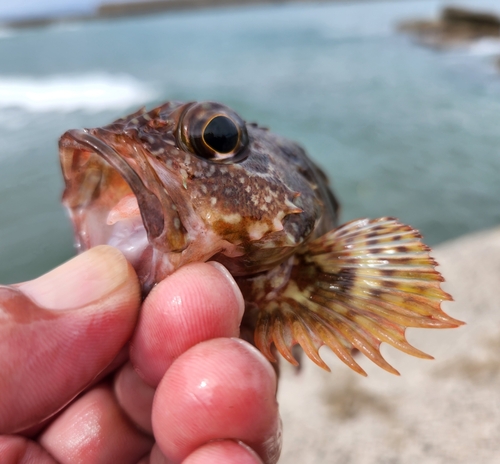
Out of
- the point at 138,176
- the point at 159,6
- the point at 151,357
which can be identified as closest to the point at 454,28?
the point at 138,176

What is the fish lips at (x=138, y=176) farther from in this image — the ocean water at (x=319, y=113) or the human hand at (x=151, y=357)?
the ocean water at (x=319, y=113)

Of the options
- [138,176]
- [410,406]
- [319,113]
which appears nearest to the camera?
[138,176]

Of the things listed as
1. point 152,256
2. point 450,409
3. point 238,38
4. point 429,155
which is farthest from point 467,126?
point 238,38

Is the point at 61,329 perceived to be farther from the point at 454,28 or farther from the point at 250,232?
the point at 454,28

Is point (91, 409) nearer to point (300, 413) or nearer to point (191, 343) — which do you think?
point (191, 343)

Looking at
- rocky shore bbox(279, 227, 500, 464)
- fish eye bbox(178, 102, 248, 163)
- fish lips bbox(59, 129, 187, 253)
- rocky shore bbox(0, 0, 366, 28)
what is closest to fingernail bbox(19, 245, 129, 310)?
fish lips bbox(59, 129, 187, 253)

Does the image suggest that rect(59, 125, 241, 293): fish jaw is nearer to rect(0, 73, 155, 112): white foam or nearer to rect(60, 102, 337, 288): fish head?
rect(60, 102, 337, 288): fish head
